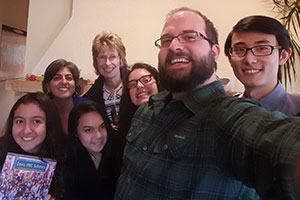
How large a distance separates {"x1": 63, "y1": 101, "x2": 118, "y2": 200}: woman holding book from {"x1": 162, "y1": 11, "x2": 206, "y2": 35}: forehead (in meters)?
0.67

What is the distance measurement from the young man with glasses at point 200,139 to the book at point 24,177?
0.43m

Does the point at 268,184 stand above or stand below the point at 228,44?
below

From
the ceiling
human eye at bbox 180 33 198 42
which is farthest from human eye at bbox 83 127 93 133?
the ceiling

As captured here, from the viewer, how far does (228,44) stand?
118cm

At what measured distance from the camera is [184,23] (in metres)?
0.86

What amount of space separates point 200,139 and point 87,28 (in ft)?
4.97

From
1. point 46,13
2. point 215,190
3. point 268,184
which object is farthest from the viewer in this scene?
point 46,13

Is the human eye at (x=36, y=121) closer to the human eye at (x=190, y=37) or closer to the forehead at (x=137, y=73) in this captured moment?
the forehead at (x=137, y=73)

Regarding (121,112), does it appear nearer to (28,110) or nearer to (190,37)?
(28,110)

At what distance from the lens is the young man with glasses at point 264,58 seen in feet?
3.38

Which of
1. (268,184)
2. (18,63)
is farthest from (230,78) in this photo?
(18,63)

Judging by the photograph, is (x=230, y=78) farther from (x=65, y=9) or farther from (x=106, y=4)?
(x=65, y=9)

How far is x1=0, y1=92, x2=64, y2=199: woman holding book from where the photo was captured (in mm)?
1153

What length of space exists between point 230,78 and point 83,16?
4.43ft
